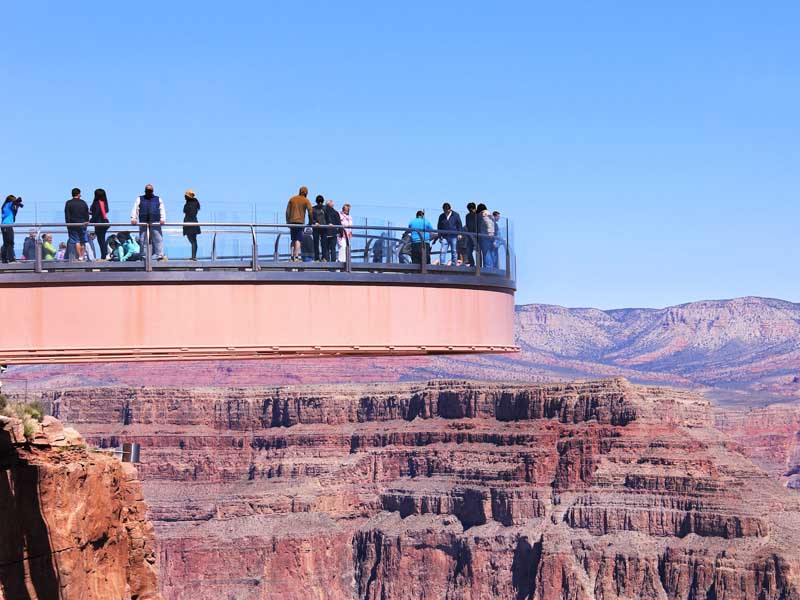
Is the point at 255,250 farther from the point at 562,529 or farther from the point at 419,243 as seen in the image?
the point at 562,529

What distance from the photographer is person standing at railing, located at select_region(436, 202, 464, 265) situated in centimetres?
3042

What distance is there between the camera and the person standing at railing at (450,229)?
3042cm

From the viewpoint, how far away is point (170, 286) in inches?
1064

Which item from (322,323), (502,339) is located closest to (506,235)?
(502,339)

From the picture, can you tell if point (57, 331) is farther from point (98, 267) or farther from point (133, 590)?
point (133, 590)

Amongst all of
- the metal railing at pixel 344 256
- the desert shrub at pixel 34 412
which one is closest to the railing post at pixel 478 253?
the metal railing at pixel 344 256

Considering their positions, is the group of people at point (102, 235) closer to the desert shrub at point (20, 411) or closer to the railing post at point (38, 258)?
the railing post at point (38, 258)

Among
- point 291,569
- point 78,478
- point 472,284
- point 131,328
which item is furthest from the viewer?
point 291,569

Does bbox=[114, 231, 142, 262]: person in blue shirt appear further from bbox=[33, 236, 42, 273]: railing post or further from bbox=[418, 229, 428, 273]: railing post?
bbox=[418, 229, 428, 273]: railing post

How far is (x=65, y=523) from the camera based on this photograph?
3791 centimetres

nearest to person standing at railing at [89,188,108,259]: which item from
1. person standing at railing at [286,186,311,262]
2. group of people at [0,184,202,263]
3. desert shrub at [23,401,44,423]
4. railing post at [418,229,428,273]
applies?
group of people at [0,184,202,263]

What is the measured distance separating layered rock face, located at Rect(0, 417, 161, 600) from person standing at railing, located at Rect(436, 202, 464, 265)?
954cm

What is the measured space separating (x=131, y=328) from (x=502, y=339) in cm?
732

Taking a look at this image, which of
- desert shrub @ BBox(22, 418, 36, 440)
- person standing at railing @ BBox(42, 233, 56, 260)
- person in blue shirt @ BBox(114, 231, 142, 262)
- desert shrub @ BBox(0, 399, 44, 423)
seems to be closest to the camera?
person in blue shirt @ BBox(114, 231, 142, 262)
